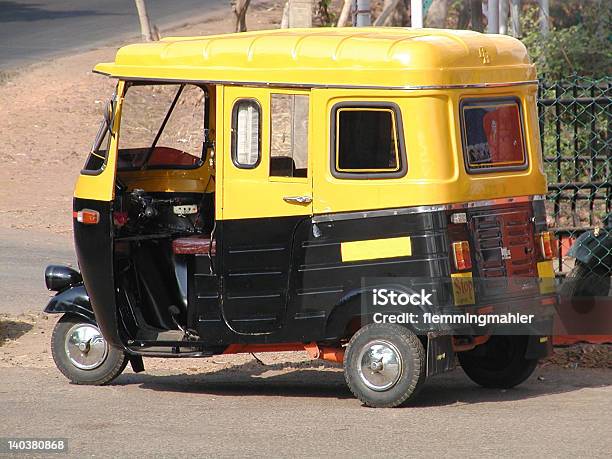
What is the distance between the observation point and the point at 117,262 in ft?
28.9

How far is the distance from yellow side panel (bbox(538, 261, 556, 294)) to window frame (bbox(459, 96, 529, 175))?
Answer: 663mm

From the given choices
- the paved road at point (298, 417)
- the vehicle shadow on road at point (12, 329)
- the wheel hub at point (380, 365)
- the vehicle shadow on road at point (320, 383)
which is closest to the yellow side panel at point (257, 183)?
the wheel hub at point (380, 365)

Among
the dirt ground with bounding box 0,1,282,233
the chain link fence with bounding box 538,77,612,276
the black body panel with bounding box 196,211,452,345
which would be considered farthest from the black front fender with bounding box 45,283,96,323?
the dirt ground with bounding box 0,1,282,233

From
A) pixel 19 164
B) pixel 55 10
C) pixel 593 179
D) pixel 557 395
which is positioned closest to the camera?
pixel 557 395

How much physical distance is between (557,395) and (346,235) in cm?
185

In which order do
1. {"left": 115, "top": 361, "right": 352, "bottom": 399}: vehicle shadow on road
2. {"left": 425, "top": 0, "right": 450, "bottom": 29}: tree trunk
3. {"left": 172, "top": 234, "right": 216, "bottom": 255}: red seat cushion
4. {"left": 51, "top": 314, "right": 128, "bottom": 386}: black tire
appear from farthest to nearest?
{"left": 425, "top": 0, "right": 450, "bottom": 29}: tree trunk < {"left": 51, "top": 314, "right": 128, "bottom": 386}: black tire < {"left": 115, "top": 361, "right": 352, "bottom": 399}: vehicle shadow on road < {"left": 172, "top": 234, "right": 216, "bottom": 255}: red seat cushion

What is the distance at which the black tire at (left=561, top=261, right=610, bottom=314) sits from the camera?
32.7 ft

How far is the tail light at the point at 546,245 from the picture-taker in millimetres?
8477

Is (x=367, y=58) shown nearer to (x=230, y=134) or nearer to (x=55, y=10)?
(x=230, y=134)

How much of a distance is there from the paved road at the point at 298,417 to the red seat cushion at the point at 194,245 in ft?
3.26

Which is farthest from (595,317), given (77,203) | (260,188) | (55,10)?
(55,10)

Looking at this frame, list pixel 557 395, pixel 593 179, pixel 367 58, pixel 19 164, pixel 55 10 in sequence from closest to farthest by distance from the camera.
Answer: pixel 367 58 < pixel 557 395 < pixel 593 179 < pixel 19 164 < pixel 55 10

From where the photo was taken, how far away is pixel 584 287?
10.1m

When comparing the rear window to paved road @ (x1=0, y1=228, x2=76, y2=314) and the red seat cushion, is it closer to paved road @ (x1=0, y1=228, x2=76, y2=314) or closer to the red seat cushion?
the red seat cushion
